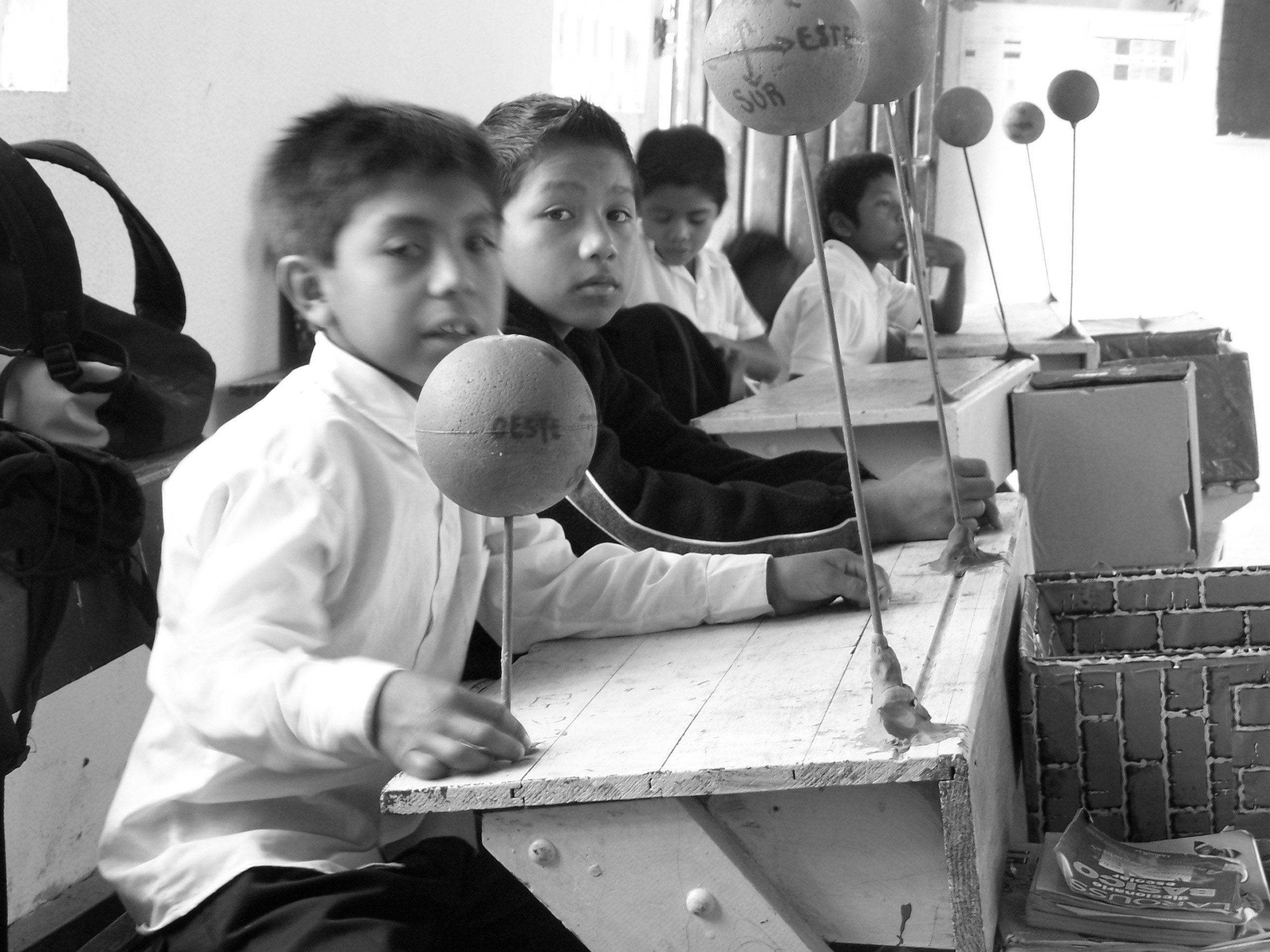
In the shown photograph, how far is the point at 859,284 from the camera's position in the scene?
3691 millimetres

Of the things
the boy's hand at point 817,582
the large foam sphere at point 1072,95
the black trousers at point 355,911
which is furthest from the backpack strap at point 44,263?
the large foam sphere at point 1072,95

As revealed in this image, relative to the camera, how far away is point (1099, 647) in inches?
51.6

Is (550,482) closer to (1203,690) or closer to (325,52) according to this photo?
(1203,690)

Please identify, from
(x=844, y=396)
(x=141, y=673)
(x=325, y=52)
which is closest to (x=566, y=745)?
(x=844, y=396)

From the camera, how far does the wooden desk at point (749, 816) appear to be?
766mm

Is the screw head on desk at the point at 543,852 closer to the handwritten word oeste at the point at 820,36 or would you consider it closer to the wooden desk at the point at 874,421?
the handwritten word oeste at the point at 820,36

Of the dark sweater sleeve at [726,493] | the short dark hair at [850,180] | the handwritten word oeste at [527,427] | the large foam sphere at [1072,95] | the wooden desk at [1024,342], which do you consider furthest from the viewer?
the short dark hair at [850,180]

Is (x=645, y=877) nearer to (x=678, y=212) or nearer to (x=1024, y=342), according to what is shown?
(x=678, y=212)

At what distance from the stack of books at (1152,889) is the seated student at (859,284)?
239 centimetres

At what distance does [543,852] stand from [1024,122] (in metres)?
3.00

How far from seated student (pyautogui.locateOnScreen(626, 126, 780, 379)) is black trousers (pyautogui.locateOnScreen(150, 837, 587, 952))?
215 cm

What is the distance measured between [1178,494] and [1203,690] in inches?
63.5

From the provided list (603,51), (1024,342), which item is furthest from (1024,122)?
(603,51)

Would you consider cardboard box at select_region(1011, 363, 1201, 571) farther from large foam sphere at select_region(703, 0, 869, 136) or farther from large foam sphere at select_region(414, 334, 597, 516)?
large foam sphere at select_region(414, 334, 597, 516)
